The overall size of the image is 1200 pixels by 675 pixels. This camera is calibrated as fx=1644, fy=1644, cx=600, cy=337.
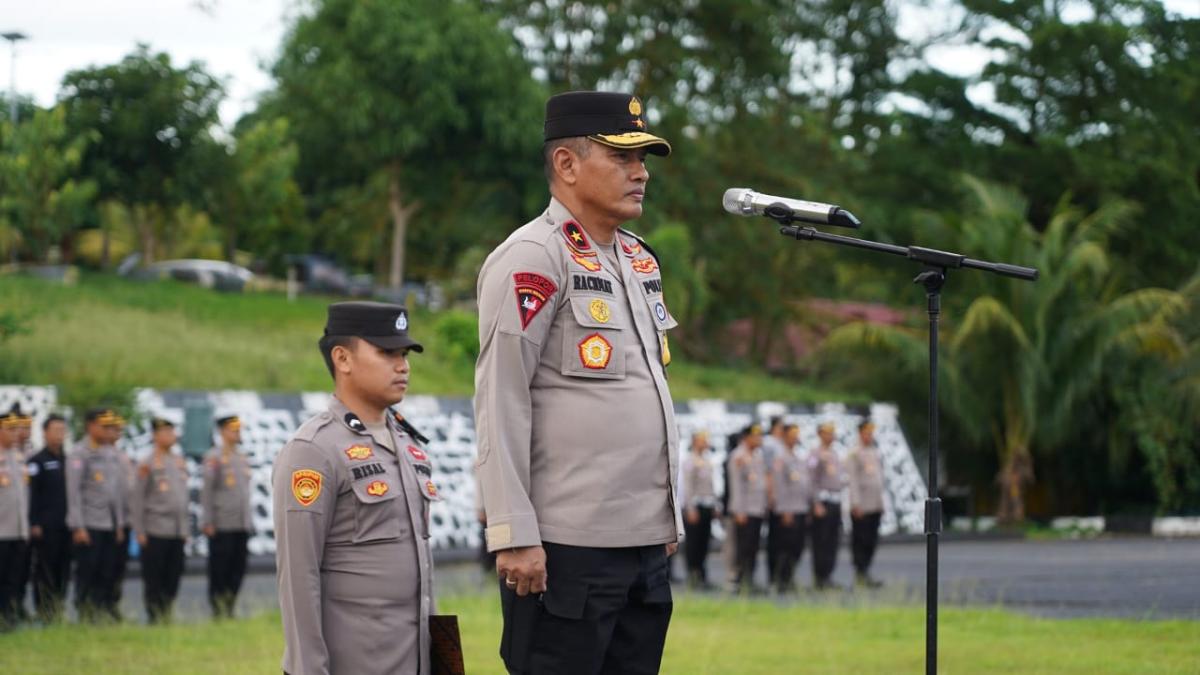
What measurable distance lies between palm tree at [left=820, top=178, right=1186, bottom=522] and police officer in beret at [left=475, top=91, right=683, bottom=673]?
24678mm

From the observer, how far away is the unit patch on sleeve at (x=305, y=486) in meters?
4.98

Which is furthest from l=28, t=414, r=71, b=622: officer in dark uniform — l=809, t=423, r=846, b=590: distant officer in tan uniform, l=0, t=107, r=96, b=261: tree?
l=0, t=107, r=96, b=261: tree

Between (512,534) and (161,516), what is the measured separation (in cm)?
1127

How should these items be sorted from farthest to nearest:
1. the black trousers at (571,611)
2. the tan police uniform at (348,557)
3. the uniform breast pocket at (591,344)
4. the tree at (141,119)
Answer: the tree at (141,119)
the tan police uniform at (348,557)
the uniform breast pocket at (591,344)
the black trousers at (571,611)

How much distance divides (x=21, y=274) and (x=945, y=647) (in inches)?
1097

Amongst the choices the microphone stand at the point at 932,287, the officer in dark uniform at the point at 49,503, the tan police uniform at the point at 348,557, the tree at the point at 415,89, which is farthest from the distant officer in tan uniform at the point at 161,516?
the tree at the point at 415,89

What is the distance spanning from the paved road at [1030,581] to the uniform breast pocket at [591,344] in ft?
28.8

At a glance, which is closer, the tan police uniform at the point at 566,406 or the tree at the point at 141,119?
the tan police uniform at the point at 566,406

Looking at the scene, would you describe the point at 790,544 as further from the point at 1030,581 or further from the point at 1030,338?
the point at 1030,338

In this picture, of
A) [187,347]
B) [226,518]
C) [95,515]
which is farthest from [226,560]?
[187,347]

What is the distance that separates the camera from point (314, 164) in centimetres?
3828

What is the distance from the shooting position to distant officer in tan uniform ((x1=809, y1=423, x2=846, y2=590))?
1873cm

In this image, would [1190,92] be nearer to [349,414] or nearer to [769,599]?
[769,599]

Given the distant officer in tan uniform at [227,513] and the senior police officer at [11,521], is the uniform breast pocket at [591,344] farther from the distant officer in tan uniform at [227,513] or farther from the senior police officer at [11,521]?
the distant officer in tan uniform at [227,513]
